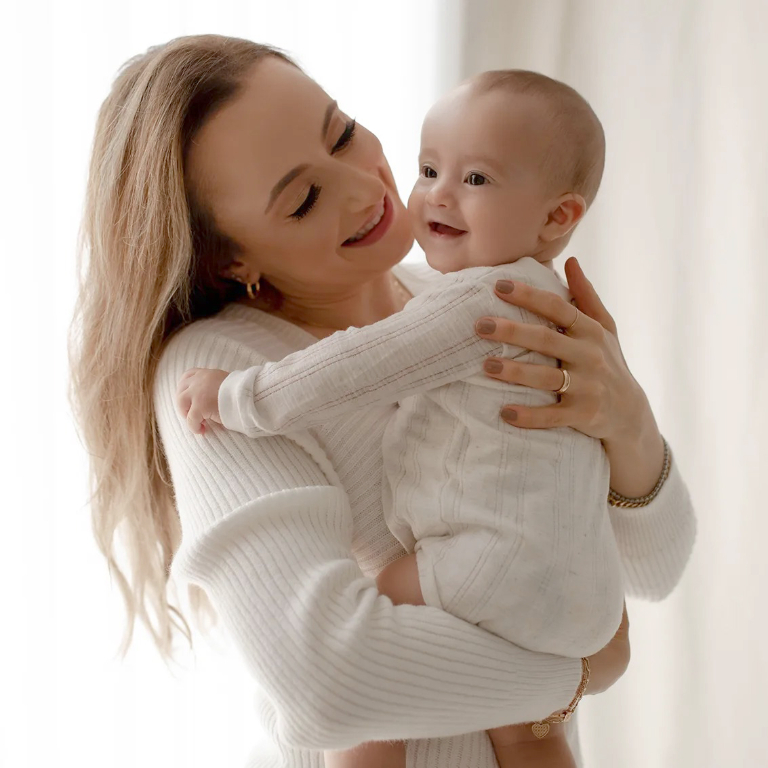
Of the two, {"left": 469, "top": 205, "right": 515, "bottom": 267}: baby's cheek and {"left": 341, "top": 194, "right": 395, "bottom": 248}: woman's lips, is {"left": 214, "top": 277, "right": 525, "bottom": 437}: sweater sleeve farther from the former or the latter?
{"left": 341, "top": 194, "right": 395, "bottom": 248}: woman's lips

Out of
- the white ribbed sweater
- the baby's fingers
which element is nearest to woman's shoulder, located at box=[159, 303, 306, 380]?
the white ribbed sweater

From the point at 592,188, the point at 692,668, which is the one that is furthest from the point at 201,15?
the point at 692,668

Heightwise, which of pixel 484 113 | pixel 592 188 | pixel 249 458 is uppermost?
pixel 484 113

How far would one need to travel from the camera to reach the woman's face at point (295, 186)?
1343 millimetres

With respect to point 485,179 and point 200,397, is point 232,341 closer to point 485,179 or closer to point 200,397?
point 200,397

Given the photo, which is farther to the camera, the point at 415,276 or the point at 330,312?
the point at 415,276

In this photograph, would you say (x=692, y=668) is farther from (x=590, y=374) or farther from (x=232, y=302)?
(x=232, y=302)

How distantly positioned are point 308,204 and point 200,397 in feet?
1.30

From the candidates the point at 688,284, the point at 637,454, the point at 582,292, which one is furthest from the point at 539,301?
the point at 688,284

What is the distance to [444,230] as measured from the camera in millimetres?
1268

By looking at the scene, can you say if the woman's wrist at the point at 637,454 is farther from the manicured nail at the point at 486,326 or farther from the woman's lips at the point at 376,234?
the woman's lips at the point at 376,234

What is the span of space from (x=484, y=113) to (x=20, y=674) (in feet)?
4.88

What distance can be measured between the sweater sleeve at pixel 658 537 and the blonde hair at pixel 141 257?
77cm

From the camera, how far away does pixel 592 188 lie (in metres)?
1.29
